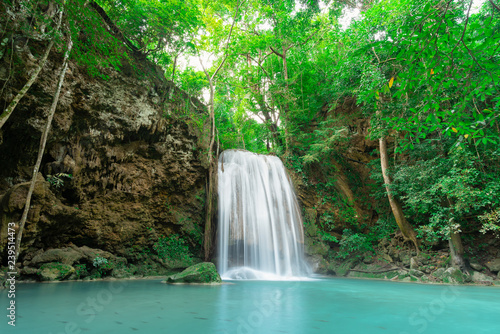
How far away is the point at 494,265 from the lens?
→ 8805 mm

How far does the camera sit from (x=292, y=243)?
432 inches

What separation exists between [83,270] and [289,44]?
14.1m

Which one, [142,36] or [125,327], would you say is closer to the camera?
[125,327]

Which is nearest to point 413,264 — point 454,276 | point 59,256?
point 454,276

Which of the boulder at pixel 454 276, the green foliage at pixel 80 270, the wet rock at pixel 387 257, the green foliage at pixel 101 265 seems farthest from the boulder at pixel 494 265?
the green foliage at pixel 80 270

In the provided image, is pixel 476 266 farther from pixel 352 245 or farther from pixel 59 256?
pixel 59 256

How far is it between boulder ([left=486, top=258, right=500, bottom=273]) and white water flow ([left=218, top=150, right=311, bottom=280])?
602 cm

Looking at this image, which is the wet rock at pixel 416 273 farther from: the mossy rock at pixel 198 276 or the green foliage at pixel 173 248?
the green foliage at pixel 173 248

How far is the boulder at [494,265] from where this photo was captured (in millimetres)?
8719

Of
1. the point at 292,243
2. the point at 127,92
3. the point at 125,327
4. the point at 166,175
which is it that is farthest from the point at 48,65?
the point at 292,243

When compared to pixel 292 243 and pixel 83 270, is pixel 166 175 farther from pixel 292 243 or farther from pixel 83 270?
pixel 292 243

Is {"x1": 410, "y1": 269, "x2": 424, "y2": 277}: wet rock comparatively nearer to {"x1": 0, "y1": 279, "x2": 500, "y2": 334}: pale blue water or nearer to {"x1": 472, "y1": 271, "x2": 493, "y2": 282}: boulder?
{"x1": 472, "y1": 271, "x2": 493, "y2": 282}: boulder

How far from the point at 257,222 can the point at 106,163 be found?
5802 millimetres

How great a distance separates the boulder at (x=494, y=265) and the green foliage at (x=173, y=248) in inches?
396
